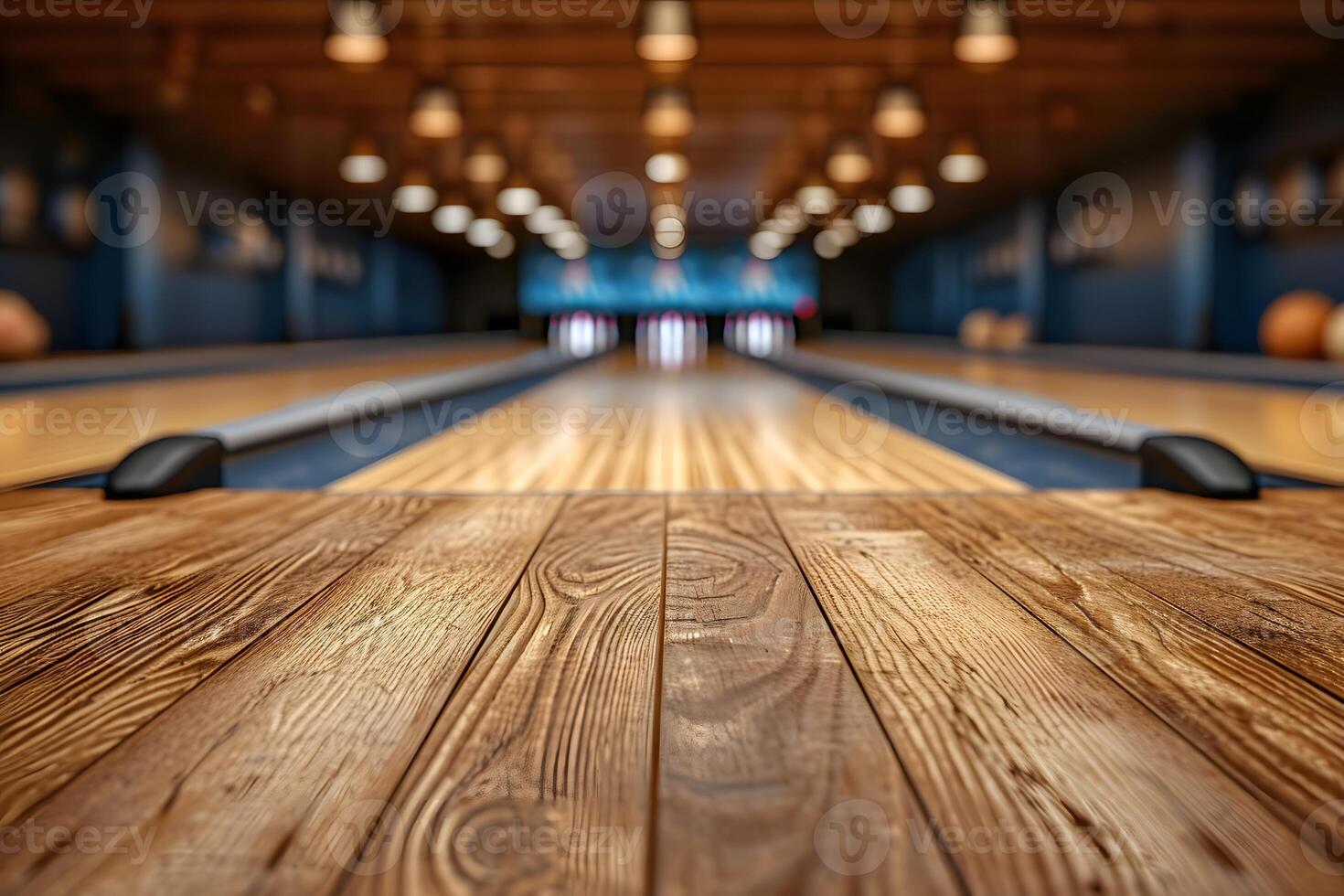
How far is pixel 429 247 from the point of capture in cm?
1473

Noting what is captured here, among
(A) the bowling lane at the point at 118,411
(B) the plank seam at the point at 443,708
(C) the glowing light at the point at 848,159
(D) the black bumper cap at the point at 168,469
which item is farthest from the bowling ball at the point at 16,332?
(B) the plank seam at the point at 443,708

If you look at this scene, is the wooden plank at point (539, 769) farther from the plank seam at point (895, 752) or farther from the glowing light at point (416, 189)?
the glowing light at point (416, 189)

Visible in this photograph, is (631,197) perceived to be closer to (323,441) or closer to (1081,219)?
(1081,219)

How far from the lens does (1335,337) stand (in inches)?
176

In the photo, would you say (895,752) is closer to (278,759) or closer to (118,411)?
(278,759)

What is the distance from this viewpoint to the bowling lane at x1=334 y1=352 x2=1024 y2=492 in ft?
6.02

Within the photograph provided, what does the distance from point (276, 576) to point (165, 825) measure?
1.88ft

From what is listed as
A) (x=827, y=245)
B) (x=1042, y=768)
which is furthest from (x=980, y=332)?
(x=1042, y=768)

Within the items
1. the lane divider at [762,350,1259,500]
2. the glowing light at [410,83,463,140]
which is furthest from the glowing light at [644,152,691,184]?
the lane divider at [762,350,1259,500]

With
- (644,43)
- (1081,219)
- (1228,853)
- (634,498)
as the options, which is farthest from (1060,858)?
(1081,219)

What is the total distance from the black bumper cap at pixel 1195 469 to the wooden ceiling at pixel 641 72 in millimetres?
2596

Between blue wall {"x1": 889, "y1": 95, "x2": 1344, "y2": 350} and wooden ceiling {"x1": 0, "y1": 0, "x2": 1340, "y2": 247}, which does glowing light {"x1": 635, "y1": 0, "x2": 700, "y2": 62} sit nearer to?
wooden ceiling {"x1": 0, "y1": 0, "x2": 1340, "y2": 247}

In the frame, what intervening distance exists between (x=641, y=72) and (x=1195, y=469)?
4.29 metres

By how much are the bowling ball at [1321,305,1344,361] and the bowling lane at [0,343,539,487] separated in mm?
4605
